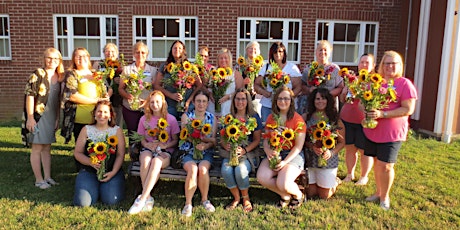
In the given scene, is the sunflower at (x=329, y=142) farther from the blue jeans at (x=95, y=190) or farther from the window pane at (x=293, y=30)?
the window pane at (x=293, y=30)

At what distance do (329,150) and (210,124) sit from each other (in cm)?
147

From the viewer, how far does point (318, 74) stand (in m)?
4.72

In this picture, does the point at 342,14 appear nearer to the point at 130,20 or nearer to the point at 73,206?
the point at 130,20

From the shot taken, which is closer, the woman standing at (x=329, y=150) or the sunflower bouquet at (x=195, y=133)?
the sunflower bouquet at (x=195, y=133)

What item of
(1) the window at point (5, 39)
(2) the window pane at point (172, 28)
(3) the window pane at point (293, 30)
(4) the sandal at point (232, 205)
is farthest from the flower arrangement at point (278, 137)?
(1) the window at point (5, 39)

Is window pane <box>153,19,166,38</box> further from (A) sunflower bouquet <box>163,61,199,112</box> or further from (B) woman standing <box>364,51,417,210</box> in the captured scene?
(B) woman standing <box>364,51,417,210</box>

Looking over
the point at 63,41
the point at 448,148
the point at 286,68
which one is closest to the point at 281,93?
the point at 286,68

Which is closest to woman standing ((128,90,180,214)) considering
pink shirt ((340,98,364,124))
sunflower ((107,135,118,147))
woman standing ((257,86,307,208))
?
sunflower ((107,135,118,147))

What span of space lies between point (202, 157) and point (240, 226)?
97 centimetres

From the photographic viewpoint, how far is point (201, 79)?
5082 millimetres

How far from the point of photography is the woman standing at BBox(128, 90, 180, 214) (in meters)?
4.14

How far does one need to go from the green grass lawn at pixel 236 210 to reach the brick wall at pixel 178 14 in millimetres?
5446

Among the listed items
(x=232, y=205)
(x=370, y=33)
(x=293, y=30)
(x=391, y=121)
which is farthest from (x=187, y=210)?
(x=370, y=33)

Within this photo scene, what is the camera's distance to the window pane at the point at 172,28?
32.8 ft
